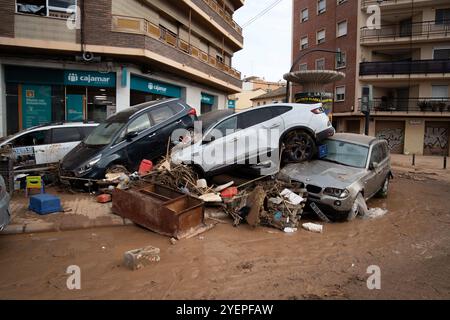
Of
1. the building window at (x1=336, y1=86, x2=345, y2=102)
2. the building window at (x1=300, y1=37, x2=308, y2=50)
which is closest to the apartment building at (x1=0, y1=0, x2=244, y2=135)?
the building window at (x1=336, y1=86, x2=345, y2=102)

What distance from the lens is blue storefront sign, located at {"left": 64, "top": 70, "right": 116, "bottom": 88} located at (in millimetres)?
14461

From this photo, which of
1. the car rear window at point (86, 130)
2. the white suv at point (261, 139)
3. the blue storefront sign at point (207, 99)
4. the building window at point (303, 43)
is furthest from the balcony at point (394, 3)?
the car rear window at point (86, 130)

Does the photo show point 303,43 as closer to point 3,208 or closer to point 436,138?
point 436,138

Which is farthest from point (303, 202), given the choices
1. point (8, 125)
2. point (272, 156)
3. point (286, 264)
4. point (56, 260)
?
point (8, 125)

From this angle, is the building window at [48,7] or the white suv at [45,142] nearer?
the white suv at [45,142]

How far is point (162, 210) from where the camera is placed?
17.9ft

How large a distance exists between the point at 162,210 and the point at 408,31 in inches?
1303

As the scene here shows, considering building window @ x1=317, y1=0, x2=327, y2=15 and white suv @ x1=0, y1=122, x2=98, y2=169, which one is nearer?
white suv @ x1=0, y1=122, x2=98, y2=169

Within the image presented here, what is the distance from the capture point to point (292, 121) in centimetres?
791

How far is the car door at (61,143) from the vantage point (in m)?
9.30

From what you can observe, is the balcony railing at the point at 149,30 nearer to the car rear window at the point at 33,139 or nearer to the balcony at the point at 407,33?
the car rear window at the point at 33,139

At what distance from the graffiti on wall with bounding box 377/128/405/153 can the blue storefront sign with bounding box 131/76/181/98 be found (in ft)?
68.5

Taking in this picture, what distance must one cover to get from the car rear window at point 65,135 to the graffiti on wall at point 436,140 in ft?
96.7

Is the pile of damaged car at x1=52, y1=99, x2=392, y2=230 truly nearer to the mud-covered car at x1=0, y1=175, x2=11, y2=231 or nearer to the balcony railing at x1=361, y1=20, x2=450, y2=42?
the mud-covered car at x1=0, y1=175, x2=11, y2=231
